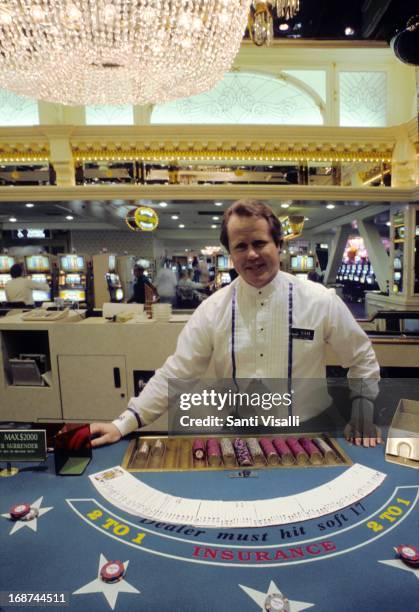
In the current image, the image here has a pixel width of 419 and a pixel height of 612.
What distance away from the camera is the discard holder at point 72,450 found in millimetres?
1364

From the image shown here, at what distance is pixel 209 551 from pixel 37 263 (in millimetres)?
9956

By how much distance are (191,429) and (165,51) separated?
2.33 m

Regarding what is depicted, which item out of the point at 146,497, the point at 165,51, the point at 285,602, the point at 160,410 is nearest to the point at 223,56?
the point at 165,51

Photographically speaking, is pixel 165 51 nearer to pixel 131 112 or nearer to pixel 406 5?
pixel 406 5

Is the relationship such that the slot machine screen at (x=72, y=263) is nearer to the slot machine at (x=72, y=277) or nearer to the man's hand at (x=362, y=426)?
the slot machine at (x=72, y=277)

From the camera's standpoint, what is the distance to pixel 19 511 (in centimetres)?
114

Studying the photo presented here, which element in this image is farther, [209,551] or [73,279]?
[73,279]

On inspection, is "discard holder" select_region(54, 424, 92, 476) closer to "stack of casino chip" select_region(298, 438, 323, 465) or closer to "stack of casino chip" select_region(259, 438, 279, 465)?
"stack of casino chip" select_region(259, 438, 279, 465)

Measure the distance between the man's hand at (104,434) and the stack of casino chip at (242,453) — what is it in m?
0.48

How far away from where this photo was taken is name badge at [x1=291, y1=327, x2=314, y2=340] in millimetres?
1952

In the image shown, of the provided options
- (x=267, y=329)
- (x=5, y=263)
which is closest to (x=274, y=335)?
(x=267, y=329)

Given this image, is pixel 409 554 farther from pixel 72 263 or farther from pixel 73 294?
pixel 72 263

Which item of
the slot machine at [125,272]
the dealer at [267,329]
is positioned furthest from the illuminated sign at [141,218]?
the slot machine at [125,272]

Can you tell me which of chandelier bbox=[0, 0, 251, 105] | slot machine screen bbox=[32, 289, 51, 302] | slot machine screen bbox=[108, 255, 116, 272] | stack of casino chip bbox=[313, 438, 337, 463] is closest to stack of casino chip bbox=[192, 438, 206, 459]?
stack of casino chip bbox=[313, 438, 337, 463]
